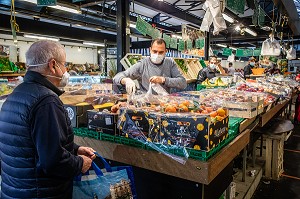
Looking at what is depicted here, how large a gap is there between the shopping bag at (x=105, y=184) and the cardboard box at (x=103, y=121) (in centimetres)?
37

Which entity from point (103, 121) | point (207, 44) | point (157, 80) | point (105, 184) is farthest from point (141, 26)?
point (207, 44)

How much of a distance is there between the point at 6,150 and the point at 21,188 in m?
Answer: 0.23

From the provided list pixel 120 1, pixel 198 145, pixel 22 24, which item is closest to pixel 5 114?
pixel 198 145

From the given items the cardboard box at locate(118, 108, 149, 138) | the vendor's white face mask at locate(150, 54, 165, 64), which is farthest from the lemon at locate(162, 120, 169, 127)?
the vendor's white face mask at locate(150, 54, 165, 64)

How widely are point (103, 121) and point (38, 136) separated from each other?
0.75m

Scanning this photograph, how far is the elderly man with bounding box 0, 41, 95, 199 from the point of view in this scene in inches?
52.3

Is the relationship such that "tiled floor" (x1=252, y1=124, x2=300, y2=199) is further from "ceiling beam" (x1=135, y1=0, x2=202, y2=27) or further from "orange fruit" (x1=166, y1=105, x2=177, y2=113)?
"ceiling beam" (x1=135, y1=0, x2=202, y2=27)

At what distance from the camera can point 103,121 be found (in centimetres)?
204

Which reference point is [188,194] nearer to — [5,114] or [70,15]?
[5,114]

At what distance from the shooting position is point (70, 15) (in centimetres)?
873

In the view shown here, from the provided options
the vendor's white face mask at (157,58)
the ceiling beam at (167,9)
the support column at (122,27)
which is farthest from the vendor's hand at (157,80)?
the ceiling beam at (167,9)

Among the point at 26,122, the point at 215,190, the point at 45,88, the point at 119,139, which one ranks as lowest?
the point at 215,190

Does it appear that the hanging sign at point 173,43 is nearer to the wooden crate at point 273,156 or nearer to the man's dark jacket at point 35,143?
the wooden crate at point 273,156

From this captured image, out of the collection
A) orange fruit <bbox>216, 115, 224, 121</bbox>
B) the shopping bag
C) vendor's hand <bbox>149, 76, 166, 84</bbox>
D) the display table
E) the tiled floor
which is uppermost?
vendor's hand <bbox>149, 76, 166, 84</bbox>
